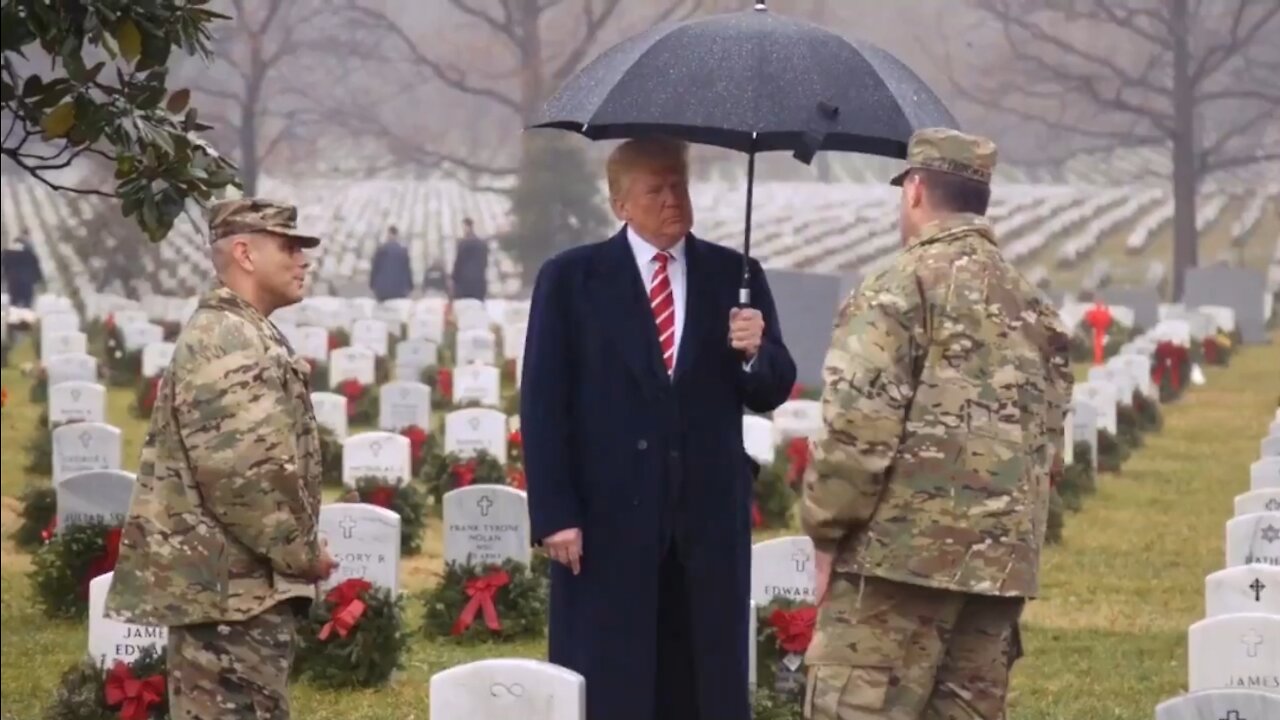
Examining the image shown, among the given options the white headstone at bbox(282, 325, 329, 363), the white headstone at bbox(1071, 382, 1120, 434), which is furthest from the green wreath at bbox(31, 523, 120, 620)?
the white headstone at bbox(282, 325, 329, 363)

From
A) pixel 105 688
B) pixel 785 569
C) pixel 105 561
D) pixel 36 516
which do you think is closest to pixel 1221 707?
pixel 785 569

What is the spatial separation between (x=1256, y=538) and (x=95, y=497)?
5169 millimetres

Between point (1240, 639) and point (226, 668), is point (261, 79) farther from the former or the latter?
point (226, 668)

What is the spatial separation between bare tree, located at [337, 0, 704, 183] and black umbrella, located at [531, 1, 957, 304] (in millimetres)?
24140

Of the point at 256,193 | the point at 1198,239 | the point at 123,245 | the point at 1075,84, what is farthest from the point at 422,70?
the point at 1198,239

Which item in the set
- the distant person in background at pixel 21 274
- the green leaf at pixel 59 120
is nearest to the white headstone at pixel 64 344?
the distant person in background at pixel 21 274

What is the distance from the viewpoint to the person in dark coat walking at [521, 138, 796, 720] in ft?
17.2

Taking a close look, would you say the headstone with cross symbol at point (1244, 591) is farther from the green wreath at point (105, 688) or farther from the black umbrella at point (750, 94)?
the green wreath at point (105, 688)

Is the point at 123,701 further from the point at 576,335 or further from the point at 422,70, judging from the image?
the point at 422,70

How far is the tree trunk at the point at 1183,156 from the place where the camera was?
29.0 meters

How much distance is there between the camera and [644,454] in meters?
5.27

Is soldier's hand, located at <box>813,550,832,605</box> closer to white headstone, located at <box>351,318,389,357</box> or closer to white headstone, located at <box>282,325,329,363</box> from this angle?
white headstone, located at <box>282,325,329,363</box>

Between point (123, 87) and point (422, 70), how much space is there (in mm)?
26093

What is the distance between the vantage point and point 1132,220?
1330 inches
